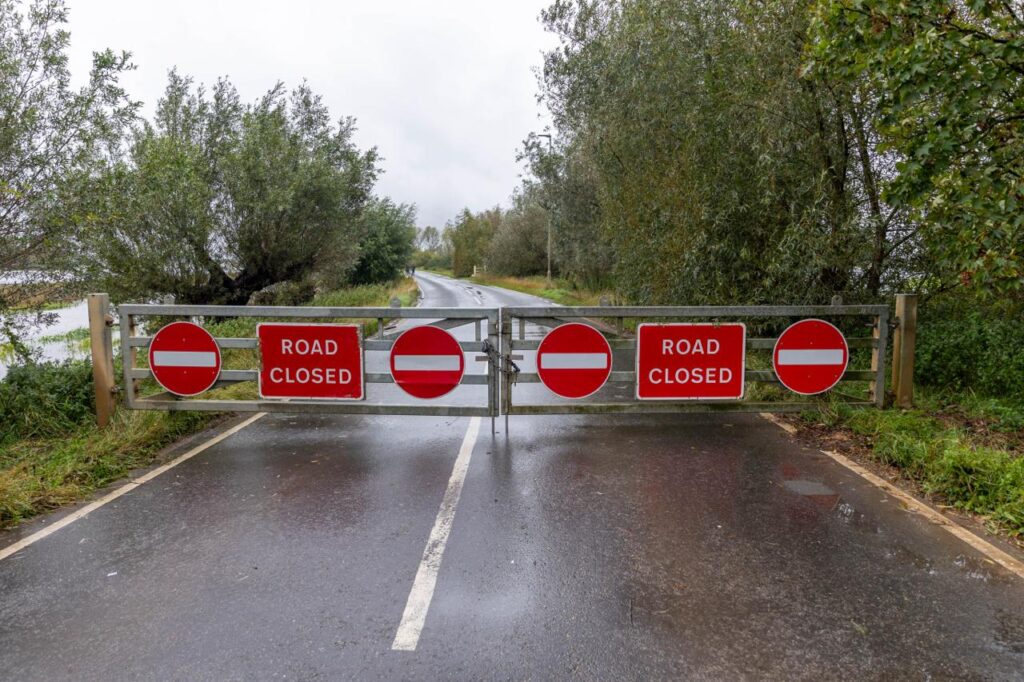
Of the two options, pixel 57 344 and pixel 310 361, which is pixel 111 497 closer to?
pixel 310 361

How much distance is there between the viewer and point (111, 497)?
528 centimetres

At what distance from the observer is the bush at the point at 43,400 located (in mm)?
6699

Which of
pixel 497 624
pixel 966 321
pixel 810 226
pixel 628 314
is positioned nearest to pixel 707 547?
pixel 497 624

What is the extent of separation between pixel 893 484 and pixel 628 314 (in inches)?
111

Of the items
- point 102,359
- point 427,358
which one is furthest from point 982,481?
point 102,359

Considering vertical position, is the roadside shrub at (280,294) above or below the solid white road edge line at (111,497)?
above

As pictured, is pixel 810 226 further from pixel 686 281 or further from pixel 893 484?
pixel 893 484

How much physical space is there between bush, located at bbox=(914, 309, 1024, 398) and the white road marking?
6082 millimetres

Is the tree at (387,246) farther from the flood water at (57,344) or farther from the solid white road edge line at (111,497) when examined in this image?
the solid white road edge line at (111,497)

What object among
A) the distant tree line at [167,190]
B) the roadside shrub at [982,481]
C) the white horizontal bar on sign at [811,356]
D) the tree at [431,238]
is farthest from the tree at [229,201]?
the tree at [431,238]

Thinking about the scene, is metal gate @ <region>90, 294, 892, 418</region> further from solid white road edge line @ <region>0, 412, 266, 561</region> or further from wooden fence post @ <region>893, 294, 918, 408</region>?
solid white road edge line @ <region>0, 412, 266, 561</region>

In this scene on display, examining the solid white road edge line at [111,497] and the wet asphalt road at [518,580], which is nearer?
the wet asphalt road at [518,580]

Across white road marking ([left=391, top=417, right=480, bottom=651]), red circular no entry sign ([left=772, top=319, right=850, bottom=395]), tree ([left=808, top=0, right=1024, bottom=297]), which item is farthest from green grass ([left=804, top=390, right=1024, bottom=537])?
white road marking ([left=391, top=417, right=480, bottom=651])

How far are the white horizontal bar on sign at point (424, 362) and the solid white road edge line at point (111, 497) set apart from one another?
2.16 meters
